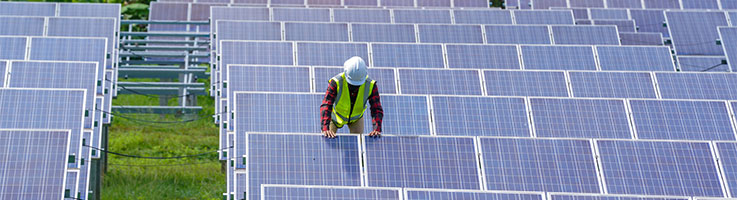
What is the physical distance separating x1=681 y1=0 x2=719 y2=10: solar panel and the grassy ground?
48.9 feet

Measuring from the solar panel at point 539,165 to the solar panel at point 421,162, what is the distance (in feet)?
0.70

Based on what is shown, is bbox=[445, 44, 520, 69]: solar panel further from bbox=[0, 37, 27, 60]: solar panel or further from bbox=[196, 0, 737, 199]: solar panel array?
bbox=[0, 37, 27, 60]: solar panel

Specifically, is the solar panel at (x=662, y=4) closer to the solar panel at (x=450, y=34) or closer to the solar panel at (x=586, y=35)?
the solar panel at (x=586, y=35)

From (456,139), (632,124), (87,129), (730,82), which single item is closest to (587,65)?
(730,82)

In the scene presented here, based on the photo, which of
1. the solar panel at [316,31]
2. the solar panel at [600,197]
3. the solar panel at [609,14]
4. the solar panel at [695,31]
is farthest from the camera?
the solar panel at [609,14]

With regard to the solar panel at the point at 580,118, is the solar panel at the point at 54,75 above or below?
above

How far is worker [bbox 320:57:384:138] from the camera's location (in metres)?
10.0

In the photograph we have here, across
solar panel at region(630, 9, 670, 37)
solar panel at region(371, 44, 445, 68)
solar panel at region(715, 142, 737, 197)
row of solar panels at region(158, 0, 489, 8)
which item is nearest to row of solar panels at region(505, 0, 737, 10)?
row of solar panels at region(158, 0, 489, 8)

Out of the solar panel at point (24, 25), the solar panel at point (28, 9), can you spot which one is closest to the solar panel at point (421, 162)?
the solar panel at point (24, 25)

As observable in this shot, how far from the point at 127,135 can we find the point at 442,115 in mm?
8784

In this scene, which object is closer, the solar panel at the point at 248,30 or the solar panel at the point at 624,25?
the solar panel at the point at 248,30

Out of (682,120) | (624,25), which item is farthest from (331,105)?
(624,25)

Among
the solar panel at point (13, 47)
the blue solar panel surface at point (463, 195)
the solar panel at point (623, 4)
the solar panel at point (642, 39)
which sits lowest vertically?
the blue solar panel surface at point (463, 195)

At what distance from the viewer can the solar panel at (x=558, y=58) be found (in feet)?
53.8
